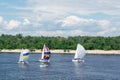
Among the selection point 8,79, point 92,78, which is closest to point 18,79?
point 8,79

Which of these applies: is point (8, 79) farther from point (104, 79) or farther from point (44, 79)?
point (104, 79)

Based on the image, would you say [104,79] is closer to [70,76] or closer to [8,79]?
[70,76]

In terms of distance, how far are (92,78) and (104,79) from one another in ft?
15.2

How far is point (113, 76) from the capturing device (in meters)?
159

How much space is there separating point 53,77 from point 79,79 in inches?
411

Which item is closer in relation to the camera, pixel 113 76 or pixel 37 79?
pixel 37 79

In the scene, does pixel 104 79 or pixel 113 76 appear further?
pixel 113 76

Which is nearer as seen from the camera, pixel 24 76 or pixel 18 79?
pixel 18 79

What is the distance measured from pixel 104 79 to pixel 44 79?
21.2 m

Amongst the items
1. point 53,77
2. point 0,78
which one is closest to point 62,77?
point 53,77

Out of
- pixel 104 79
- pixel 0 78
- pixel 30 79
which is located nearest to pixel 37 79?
pixel 30 79

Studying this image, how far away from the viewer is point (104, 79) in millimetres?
147875

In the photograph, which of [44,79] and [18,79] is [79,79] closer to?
[44,79]

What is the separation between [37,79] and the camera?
145125mm
